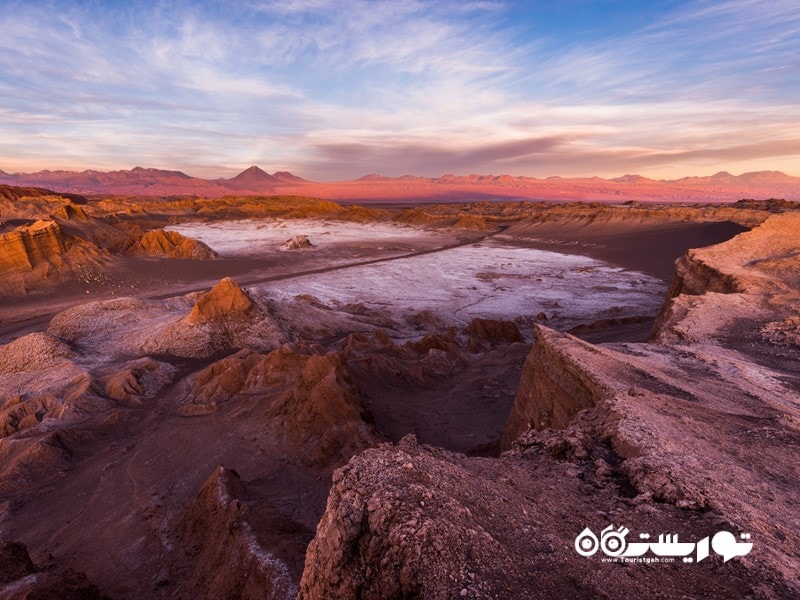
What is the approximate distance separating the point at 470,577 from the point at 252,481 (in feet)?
14.9

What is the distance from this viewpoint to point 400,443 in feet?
10.1

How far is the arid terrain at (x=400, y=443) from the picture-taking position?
2141 mm

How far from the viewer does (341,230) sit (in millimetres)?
51750

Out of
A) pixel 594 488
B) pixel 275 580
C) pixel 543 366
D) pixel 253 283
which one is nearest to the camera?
pixel 594 488

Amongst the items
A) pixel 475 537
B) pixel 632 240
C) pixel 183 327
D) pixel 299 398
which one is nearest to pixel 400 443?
pixel 475 537

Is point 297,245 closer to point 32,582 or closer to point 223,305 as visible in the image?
point 223,305

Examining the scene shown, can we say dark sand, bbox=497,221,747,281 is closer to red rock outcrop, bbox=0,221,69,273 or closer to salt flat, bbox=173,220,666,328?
salt flat, bbox=173,220,666,328

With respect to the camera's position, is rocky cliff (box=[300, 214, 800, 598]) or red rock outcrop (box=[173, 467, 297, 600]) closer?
rocky cliff (box=[300, 214, 800, 598])

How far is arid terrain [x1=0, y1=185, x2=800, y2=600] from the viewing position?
214cm

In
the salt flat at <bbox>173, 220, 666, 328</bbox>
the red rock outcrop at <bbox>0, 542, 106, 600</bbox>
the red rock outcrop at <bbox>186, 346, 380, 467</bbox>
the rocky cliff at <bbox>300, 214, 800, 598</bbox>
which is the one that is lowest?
the salt flat at <bbox>173, 220, 666, 328</bbox>

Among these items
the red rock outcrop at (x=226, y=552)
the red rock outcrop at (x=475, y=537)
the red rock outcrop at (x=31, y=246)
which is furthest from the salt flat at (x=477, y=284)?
the red rock outcrop at (x=475, y=537)

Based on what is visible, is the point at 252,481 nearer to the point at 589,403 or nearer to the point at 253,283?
the point at 589,403

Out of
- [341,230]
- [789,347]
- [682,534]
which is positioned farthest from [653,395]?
[341,230]

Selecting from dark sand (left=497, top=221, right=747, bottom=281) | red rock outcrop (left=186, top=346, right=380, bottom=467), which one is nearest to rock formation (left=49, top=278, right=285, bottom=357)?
red rock outcrop (left=186, top=346, right=380, bottom=467)
